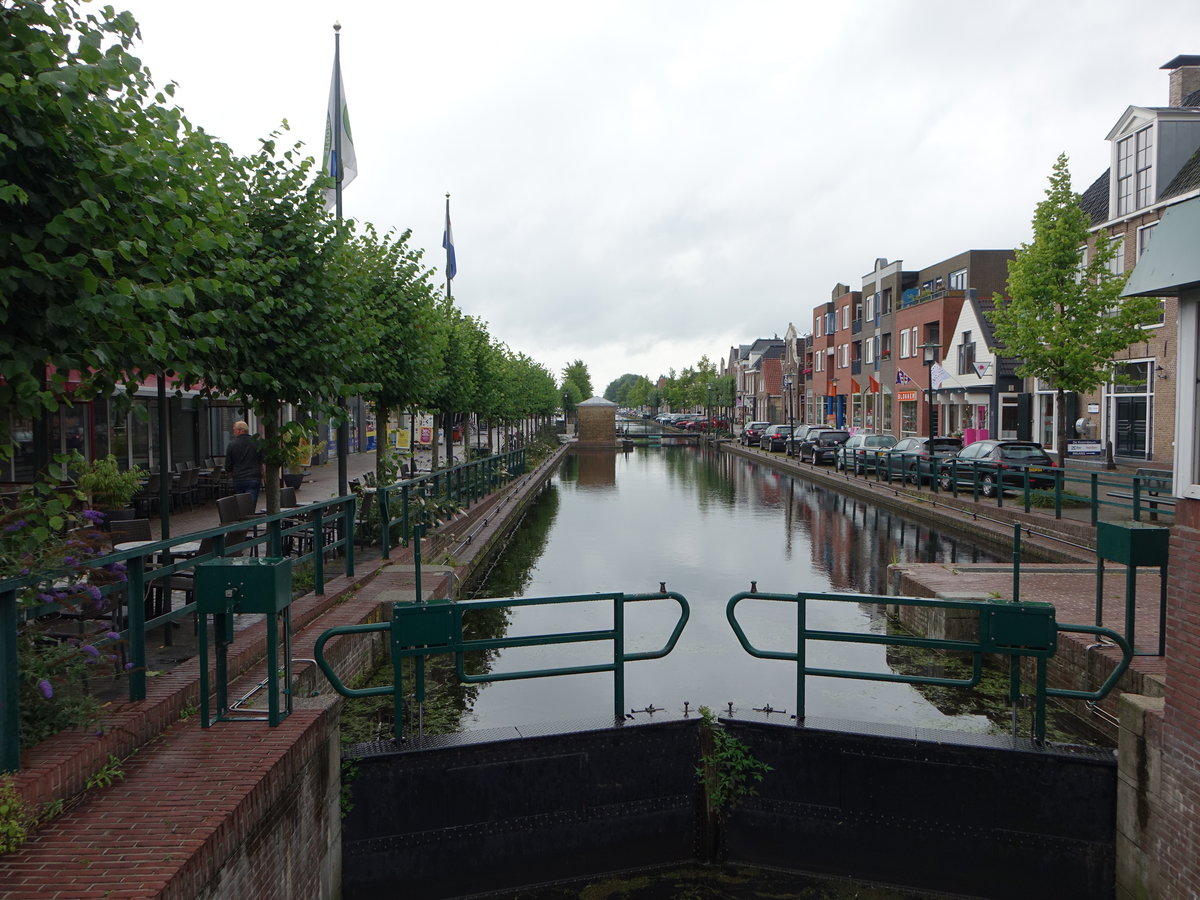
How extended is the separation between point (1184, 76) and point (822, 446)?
1756cm

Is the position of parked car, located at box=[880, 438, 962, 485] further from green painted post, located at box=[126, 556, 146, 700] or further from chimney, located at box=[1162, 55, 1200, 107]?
green painted post, located at box=[126, 556, 146, 700]

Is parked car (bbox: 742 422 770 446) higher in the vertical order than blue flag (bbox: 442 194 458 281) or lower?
lower

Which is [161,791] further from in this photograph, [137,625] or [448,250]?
[448,250]

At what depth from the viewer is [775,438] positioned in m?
Answer: 46.6

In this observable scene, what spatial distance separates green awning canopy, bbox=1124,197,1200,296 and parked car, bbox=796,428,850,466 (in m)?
28.4

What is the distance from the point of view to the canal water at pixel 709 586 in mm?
8539

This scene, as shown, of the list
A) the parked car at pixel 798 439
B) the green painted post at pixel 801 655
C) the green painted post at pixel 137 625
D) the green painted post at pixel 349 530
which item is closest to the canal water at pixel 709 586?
the green painted post at pixel 801 655

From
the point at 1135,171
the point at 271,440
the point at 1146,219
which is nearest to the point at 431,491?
the point at 271,440

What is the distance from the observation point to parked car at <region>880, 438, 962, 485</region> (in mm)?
24203

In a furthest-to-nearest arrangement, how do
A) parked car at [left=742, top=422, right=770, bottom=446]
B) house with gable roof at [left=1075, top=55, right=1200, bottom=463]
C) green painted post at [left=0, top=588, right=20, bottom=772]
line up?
parked car at [left=742, top=422, right=770, bottom=446] < house with gable roof at [left=1075, top=55, right=1200, bottom=463] < green painted post at [left=0, top=588, right=20, bottom=772]

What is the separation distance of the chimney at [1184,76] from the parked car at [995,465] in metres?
17.9

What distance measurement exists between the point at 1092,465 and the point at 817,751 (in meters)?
26.7

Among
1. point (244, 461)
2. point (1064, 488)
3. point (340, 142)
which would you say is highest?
point (340, 142)

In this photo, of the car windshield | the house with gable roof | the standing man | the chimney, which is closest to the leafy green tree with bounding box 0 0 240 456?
the standing man
